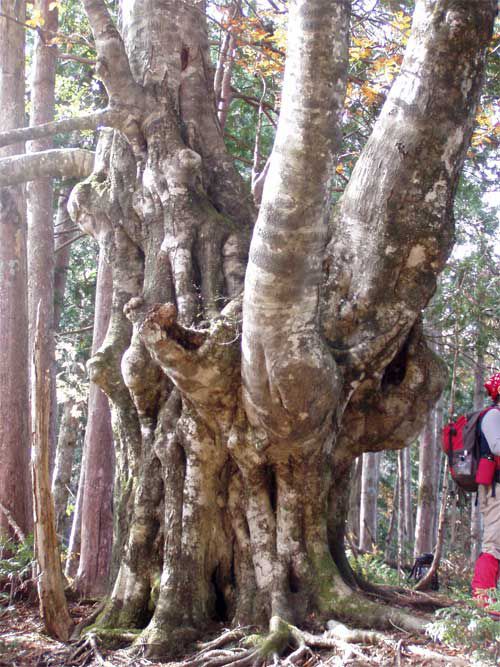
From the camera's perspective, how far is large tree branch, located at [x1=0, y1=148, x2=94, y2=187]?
6.16 metres

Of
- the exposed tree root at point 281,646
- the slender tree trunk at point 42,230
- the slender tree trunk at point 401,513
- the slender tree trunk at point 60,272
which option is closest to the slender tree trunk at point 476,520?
the slender tree trunk at point 401,513

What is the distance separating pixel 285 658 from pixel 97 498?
432cm

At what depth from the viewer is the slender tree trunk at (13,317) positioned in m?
8.06

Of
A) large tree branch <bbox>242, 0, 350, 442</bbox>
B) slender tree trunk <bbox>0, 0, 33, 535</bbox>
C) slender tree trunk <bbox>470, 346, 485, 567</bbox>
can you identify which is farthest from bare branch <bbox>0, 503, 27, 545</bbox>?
slender tree trunk <bbox>470, 346, 485, 567</bbox>

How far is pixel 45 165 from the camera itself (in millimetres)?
6441

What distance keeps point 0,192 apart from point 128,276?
368cm

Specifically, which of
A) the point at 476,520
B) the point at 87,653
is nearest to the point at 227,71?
the point at 87,653

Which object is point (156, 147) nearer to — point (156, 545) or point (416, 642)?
point (156, 545)

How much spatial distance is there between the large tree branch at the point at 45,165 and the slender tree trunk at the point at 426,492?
8.04 m

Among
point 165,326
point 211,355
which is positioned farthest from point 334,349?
point 165,326

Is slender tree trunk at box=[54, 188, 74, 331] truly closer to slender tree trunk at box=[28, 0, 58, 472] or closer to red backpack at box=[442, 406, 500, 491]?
slender tree trunk at box=[28, 0, 58, 472]

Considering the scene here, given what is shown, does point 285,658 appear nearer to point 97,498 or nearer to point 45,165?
point 97,498

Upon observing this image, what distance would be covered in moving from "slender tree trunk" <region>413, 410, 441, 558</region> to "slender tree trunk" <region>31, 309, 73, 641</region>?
869cm

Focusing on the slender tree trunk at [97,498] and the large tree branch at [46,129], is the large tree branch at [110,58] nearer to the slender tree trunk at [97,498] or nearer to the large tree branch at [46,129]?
the large tree branch at [46,129]
